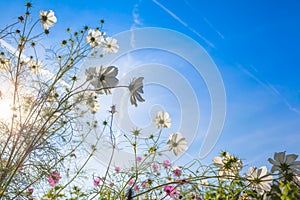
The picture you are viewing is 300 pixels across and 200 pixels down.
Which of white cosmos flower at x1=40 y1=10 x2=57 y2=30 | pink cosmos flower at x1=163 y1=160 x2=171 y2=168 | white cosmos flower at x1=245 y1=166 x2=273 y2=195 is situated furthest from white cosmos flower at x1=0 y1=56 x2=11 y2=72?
white cosmos flower at x1=245 y1=166 x2=273 y2=195

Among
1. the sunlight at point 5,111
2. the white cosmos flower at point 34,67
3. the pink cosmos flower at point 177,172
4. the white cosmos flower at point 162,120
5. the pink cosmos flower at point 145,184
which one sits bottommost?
the pink cosmos flower at point 145,184

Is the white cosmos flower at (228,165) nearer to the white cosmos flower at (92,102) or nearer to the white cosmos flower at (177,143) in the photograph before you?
the white cosmos flower at (177,143)

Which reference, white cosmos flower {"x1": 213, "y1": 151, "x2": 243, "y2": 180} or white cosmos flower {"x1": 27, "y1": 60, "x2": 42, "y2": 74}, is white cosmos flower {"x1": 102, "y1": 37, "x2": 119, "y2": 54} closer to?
white cosmos flower {"x1": 27, "y1": 60, "x2": 42, "y2": 74}

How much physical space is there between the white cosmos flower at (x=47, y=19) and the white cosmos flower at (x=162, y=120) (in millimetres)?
639

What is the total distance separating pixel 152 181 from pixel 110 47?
72 cm

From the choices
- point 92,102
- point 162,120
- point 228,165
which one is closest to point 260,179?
point 228,165

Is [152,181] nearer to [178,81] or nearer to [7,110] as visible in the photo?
[7,110]

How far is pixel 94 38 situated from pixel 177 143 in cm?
66

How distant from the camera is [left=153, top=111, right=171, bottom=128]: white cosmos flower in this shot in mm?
1375

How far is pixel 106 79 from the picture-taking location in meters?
0.94

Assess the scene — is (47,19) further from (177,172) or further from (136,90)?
(177,172)

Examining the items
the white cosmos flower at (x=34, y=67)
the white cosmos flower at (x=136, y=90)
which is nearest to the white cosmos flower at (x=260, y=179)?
the white cosmos flower at (x=136, y=90)

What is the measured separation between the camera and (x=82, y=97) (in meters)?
1.34

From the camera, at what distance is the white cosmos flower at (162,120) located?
4.51 ft
